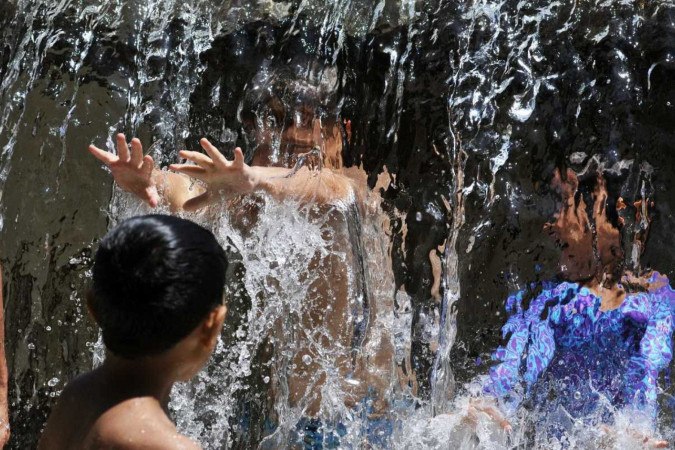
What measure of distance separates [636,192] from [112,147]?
78.9 inches

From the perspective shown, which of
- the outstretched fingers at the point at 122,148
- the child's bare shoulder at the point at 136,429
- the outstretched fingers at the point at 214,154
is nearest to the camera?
the child's bare shoulder at the point at 136,429

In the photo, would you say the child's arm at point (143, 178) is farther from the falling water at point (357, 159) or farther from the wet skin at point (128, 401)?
the wet skin at point (128, 401)

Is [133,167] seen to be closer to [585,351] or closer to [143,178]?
[143,178]

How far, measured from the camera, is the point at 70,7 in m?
4.16

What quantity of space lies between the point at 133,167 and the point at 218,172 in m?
0.33

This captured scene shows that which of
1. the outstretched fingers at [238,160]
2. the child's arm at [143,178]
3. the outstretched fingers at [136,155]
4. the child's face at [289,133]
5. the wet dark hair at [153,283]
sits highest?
the child's face at [289,133]

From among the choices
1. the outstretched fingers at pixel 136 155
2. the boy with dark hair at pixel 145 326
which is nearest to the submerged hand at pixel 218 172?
the outstretched fingers at pixel 136 155

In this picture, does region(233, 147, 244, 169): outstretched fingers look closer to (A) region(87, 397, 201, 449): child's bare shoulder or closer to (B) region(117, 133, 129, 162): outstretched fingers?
(B) region(117, 133, 129, 162): outstretched fingers

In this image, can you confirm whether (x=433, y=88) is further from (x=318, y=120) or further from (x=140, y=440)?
(x=140, y=440)

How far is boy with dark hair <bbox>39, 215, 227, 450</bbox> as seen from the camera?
1810 mm

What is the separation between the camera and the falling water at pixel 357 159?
3.51m

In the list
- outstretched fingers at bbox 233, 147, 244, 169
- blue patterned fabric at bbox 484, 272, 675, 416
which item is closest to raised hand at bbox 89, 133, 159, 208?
outstretched fingers at bbox 233, 147, 244, 169

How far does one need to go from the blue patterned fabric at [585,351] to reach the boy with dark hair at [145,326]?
2.00 metres

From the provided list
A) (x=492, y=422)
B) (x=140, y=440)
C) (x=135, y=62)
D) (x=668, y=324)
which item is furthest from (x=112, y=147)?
(x=140, y=440)
